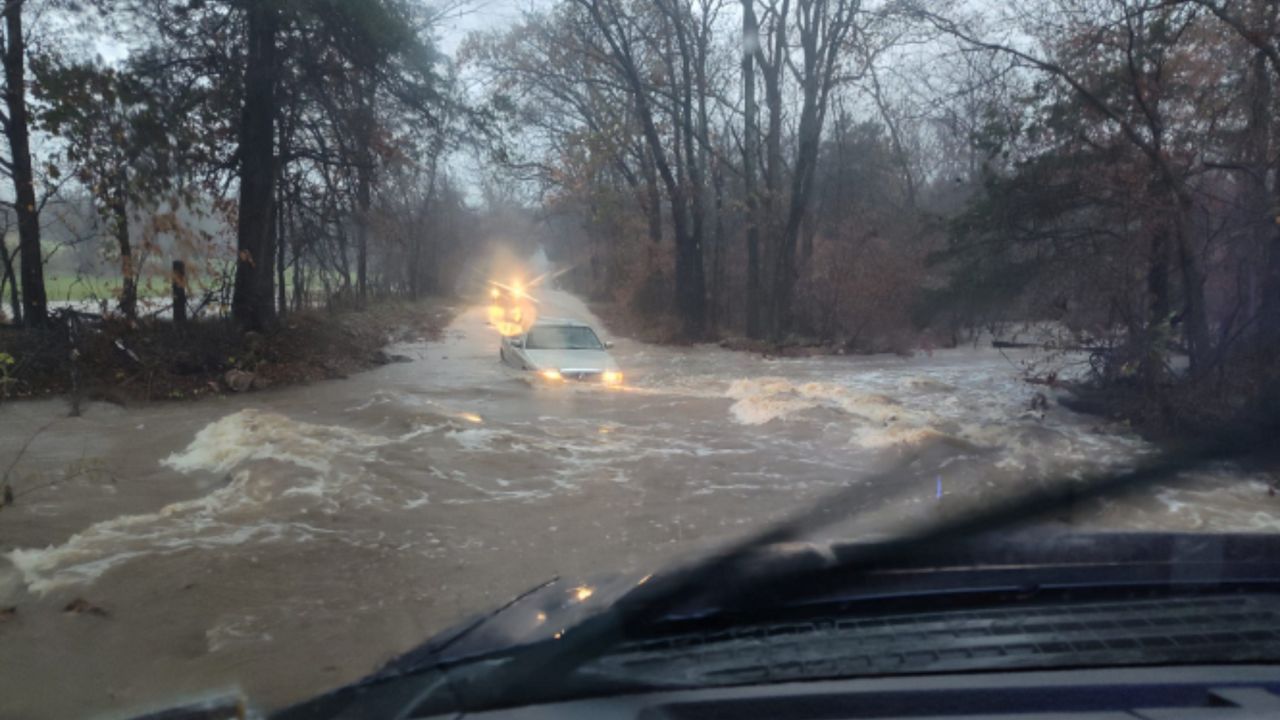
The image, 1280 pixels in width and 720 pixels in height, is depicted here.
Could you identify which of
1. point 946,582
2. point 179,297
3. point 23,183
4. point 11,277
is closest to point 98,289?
point 179,297

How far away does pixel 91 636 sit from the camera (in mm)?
5012

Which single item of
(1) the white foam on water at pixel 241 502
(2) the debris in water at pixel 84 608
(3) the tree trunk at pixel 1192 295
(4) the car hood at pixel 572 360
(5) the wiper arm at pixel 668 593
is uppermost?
(3) the tree trunk at pixel 1192 295

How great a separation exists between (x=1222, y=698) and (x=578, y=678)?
1.49 meters

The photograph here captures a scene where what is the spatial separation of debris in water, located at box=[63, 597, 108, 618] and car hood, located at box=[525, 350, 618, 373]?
1014 centimetres

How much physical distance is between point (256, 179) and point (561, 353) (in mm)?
6224

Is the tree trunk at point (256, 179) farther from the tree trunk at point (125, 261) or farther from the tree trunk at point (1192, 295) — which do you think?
the tree trunk at point (1192, 295)

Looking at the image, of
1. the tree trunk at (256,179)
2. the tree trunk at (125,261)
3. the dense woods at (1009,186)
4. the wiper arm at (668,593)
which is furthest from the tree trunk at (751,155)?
the wiper arm at (668,593)

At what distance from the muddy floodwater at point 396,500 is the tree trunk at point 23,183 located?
128 inches

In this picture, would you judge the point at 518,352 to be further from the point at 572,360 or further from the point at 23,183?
the point at 23,183

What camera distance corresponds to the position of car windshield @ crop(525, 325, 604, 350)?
54.1 feet

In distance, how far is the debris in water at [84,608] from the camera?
17.5ft

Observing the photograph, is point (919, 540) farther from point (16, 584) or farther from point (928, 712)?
point (16, 584)

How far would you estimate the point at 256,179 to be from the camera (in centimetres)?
1609

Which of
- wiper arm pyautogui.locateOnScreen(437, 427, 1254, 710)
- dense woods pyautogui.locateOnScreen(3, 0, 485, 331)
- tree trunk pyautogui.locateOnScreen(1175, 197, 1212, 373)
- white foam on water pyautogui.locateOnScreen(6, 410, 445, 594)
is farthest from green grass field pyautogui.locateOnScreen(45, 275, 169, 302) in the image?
tree trunk pyautogui.locateOnScreen(1175, 197, 1212, 373)
